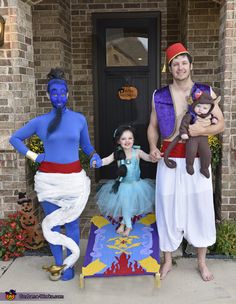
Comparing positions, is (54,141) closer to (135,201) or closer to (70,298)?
(135,201)

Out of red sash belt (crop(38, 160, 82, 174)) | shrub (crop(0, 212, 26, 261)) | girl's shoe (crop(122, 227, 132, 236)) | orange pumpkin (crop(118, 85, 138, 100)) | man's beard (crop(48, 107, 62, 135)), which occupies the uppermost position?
orange pumpkin (crop(118, 85, 138, 100))

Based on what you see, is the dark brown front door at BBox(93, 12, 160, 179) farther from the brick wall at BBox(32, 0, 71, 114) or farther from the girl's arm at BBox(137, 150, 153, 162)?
the girl's arm at BBox(137, 150, 153, 162)

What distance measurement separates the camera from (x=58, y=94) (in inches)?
122

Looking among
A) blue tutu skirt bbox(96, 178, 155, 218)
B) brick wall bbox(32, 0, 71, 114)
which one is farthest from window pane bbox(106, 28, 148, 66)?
blue tutu skirt bbox(96, 178, 155, 218)

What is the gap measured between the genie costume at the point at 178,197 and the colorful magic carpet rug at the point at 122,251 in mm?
196

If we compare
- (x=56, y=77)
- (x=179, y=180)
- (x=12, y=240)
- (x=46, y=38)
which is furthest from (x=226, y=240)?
(x=46, y=38)

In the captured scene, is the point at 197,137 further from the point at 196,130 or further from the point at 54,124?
the point at 54,124

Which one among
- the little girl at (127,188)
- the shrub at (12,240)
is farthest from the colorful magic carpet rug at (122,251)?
the shrub at (12,240)

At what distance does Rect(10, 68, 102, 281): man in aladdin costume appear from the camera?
3107 mm

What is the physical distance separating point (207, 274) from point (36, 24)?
4071 millimetres

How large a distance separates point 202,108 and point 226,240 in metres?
1.44

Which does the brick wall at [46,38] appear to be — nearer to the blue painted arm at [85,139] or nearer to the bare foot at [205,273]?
the blue painted arm at [85,139]

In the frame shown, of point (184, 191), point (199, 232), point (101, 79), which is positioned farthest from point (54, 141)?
point (101, 79)

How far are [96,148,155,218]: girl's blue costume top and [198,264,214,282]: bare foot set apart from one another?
69cm
